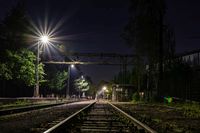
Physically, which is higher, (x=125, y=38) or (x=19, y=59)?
(x=125, y=38)

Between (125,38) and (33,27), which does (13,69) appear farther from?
(125,38)

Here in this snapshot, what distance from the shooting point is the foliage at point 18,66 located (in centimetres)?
3941

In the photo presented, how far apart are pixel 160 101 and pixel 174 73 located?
12.7 feet

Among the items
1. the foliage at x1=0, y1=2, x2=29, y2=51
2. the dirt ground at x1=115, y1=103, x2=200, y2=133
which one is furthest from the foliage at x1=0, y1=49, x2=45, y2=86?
the dirt ground at x1=115, y1=103, x2=200, y2=133

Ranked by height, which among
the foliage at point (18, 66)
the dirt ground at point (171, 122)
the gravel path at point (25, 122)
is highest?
the foliage at point (18, 66)

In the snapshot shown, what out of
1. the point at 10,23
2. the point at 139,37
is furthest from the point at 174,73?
the point at 10,23

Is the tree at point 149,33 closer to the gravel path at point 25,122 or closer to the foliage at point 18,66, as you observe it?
the foliage at point 18,66

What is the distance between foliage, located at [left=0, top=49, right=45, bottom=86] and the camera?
129ft

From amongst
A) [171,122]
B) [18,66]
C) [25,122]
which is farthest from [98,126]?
[18,66]

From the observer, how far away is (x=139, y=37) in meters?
46.5

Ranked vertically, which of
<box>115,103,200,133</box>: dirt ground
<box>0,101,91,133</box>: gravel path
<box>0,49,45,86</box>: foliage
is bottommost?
<box>115,103,200,133</box>: dirt ground

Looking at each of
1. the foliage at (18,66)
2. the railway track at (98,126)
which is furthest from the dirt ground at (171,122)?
the foliage at (18,66)

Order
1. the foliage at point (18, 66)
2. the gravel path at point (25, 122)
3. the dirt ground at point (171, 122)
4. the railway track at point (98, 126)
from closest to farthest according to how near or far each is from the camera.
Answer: the railway track at point (98, 126)
the gravel path at point (25, 122)
the dirt ground at point (171, 122)
the foliage at point (18, 66)

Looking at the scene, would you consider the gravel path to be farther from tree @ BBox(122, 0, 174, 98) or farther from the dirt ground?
tree @ BBox(122, 0, 174, 98)
